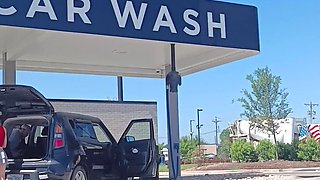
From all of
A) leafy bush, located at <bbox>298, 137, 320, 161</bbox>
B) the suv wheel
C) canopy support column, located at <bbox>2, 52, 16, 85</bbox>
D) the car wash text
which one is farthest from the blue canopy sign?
leafy bush, located at <bbox>298, 137, 320, 161</bbox>

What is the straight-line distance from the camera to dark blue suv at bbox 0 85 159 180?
954 centimetres

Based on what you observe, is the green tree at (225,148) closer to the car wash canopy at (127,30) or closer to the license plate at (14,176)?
the car wash canopy at (127,30)

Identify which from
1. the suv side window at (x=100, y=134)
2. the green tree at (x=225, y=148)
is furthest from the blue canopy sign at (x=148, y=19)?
the green tree at (x=225, y=148)

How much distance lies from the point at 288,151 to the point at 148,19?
90.3 feet

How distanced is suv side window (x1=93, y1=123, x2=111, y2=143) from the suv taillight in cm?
151

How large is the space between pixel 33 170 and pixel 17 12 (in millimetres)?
3763

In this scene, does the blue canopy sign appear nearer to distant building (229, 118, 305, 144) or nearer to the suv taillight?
the suv taillight

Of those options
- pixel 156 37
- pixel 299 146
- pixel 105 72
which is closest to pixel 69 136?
pixel 156 37

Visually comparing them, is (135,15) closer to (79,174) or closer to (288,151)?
(79,174)

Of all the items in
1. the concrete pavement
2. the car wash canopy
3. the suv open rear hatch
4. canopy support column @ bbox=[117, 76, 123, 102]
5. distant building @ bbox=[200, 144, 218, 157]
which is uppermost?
the car wash canopy

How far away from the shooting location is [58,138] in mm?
9664

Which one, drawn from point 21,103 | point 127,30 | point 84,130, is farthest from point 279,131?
point 21,103

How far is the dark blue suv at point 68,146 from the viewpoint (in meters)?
9.54

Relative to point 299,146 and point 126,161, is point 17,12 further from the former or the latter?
point 299,146
